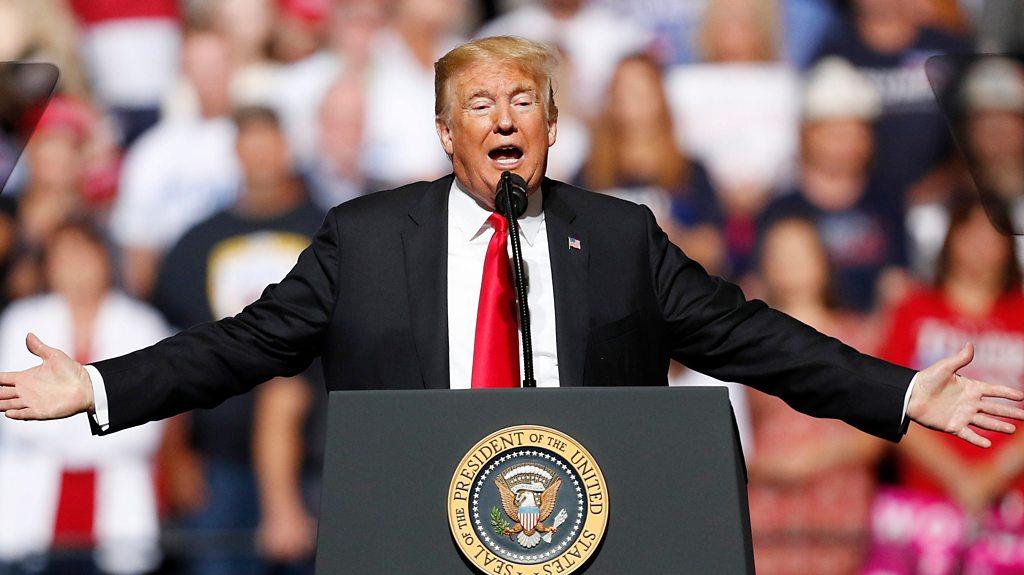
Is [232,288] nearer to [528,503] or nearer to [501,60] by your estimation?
[501,60]

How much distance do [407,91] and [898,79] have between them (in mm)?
1625

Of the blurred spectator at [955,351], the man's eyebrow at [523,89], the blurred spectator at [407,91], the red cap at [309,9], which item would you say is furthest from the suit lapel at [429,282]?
the blurred spectator at [955,351]

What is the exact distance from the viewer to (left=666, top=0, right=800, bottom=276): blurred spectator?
4699 mm

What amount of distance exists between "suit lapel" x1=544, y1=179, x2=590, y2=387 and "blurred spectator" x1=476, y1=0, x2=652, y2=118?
2462mm

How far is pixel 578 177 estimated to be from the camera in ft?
15.3

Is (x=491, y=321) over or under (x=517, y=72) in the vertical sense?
under

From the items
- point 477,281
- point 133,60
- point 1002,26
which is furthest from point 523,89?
point 1002,26

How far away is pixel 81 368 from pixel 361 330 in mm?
Result: 413

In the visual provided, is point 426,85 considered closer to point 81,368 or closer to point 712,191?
point 712,191

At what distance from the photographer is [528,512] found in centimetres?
173

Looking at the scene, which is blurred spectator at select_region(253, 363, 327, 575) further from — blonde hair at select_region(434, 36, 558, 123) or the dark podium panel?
the dark podium panel

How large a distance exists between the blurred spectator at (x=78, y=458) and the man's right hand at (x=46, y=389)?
8.14 ft

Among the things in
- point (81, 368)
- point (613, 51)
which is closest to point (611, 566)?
point (81, 368)

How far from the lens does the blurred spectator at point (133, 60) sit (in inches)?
183
